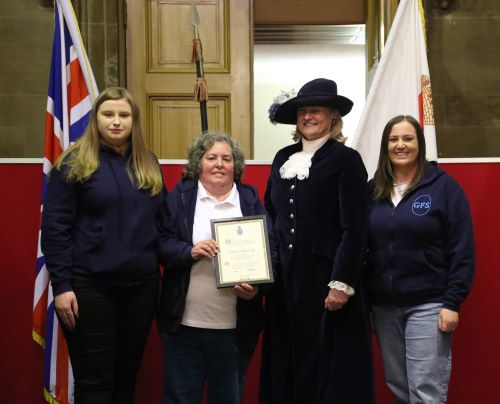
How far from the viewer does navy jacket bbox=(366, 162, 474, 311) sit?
249 centimetres

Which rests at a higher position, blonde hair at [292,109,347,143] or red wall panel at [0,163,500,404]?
blonde hair at [292,109,347,143]

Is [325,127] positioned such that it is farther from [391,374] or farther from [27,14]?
[27,14]

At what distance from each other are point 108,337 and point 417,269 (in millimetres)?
1118

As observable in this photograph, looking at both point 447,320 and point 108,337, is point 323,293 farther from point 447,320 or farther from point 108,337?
point 108,337

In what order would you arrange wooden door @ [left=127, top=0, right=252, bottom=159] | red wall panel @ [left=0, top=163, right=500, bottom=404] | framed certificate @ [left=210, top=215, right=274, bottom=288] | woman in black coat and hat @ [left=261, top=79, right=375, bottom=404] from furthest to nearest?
wooden door @ [left=127, top=0, right=252, bottom=159]
red wall panel @ [left=0, top=163, right=500, bottom=404]
woman in black coat and hat @ [left=261, top=79, right=375, bottom=404]
framed certificate @ [left=210, top=215, right=274, bottom=288]

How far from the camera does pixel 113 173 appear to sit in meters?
2.47

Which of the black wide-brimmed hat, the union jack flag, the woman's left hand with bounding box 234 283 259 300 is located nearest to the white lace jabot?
the black wide-brimmed hat

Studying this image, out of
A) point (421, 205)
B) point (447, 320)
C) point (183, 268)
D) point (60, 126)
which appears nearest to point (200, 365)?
point (183, 268)

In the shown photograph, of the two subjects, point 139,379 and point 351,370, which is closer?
point 351,370

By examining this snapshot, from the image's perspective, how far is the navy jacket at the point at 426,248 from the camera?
249cm

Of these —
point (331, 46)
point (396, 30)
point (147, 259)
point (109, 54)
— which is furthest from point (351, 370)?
point (331, 46)

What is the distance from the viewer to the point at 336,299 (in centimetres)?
247

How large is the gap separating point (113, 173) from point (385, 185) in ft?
3.32

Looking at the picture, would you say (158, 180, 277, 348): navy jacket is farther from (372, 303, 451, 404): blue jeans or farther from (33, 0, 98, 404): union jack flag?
(33, 0, 98, 404): union jack flag
